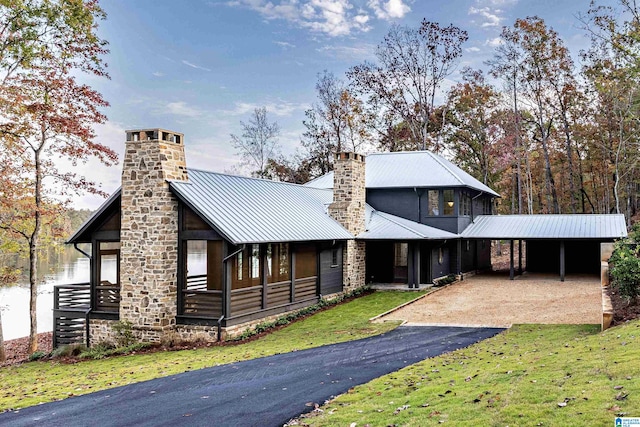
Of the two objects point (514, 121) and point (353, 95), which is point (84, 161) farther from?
point (514, 121)

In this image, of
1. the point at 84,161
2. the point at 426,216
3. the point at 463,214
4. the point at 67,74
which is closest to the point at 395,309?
the point at 426,216

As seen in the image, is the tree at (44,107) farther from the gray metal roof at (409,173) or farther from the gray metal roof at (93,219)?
the gray metal roof at (409,173)

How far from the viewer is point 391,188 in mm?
25531

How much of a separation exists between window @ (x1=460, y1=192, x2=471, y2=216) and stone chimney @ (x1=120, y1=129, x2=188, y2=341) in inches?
608

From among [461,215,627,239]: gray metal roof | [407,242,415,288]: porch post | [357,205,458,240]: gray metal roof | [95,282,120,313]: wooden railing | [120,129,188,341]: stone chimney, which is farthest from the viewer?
[461,215,627,239]: gray metal roof

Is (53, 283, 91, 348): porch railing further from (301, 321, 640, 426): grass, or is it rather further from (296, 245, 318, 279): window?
(301, 321, 640, 426): grass

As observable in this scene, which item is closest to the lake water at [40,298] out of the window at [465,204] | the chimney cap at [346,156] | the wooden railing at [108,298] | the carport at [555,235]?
the wooden railing at [108,298]

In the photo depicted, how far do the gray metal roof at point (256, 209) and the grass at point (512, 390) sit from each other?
7.01 meters

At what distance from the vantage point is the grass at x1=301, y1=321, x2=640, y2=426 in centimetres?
567

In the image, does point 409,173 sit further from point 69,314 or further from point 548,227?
point 69,314

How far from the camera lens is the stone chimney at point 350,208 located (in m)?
21.9

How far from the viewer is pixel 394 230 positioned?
73.8 ft

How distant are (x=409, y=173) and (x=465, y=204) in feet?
10.9

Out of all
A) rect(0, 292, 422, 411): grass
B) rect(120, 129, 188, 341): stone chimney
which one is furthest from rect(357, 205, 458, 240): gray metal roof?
rect(120, 129, 188, 341): stone chimney
